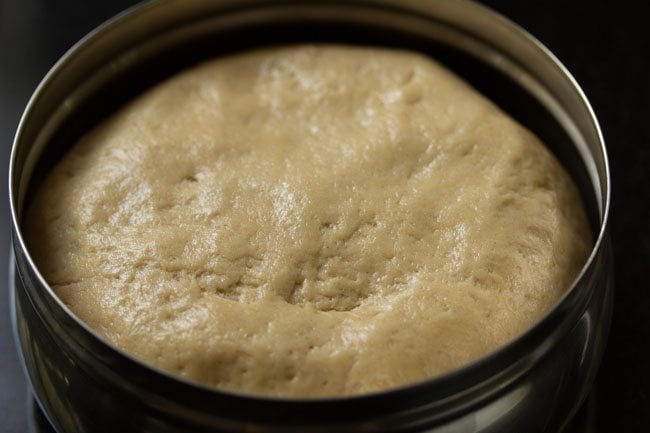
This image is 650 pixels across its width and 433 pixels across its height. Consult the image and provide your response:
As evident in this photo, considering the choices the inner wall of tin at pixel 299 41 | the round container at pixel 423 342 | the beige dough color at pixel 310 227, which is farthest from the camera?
the inner wall of tin at pixel 299 41

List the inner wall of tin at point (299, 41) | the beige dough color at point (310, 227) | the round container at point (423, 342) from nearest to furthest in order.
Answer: the round container at point (423, 342), the beige dough color at point (310, 227), the inner wall of tin at point (299, 41)

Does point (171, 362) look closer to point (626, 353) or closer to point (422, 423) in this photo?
point (422, 423)

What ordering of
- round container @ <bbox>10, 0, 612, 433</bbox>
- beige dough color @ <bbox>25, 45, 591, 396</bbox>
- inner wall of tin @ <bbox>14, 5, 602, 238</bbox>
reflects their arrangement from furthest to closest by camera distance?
inner wall of tin @ <bbox>14, 5, 602, 238</bbox>, beige dough color @ <bbox>25, 45, 591, 396</bbox>, round container @ <bbox>10, 0, 612, 433</bbox>

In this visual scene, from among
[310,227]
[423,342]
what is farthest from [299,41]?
[423,342]

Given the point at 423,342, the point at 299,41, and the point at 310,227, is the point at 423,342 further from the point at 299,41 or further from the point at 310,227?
the point at 299,41

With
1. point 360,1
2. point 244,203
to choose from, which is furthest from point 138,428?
point 360,1

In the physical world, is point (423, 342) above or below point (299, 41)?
below
